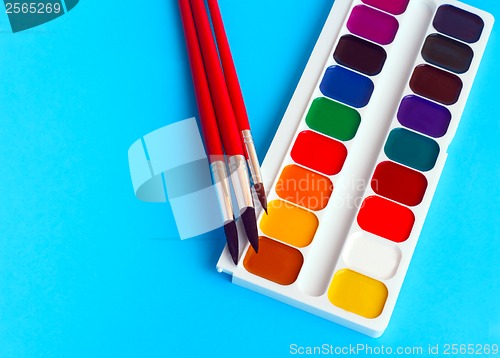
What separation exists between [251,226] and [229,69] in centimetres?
26

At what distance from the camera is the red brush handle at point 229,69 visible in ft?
3.25

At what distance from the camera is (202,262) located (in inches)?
37.4

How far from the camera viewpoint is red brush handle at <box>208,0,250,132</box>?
0.99 meters

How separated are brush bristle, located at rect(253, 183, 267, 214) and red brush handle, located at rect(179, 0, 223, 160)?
71mm

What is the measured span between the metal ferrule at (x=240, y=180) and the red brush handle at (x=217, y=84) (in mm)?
12

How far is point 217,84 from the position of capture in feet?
3.27

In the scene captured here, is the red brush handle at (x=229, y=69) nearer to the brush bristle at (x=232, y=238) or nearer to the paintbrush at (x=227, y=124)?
the paintbrush at (x=227, y=124)
